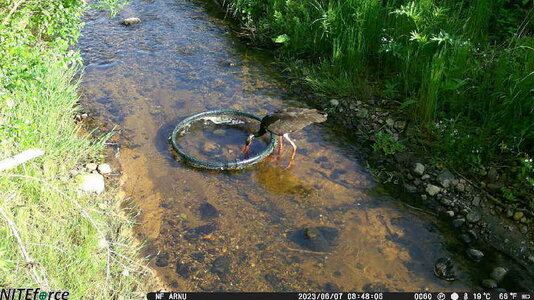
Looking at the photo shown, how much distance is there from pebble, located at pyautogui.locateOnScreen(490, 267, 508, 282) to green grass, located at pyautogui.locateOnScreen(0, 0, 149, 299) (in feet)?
11.9

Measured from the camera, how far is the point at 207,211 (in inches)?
230

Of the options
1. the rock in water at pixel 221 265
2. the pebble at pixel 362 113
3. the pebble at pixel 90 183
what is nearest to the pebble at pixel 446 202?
the pebble at pixel 362 113

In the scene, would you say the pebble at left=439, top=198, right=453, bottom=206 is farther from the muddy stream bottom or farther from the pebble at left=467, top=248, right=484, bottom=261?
the pebble at left=467, top=248, right=484, bottom=261

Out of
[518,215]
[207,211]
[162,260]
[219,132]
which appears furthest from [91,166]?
[518,215]

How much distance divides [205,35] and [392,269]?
21.2 feet

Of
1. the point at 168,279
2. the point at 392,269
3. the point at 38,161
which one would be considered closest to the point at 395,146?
the point at 392,269

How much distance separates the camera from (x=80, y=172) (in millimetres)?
5766

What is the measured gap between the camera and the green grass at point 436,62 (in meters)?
5.94

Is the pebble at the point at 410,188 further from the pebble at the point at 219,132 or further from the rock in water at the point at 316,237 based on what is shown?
the pebble at the point at 219,132

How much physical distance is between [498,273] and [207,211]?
331 centimetres

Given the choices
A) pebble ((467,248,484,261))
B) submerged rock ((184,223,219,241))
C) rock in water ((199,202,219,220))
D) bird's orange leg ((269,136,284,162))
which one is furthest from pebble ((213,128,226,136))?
pebble ((467,248,484,261))

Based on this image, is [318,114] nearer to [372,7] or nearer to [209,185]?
[209,185]

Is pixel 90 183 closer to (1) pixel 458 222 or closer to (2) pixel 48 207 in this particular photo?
(2) pixel 48 207

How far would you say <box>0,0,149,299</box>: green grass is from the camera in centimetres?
420
